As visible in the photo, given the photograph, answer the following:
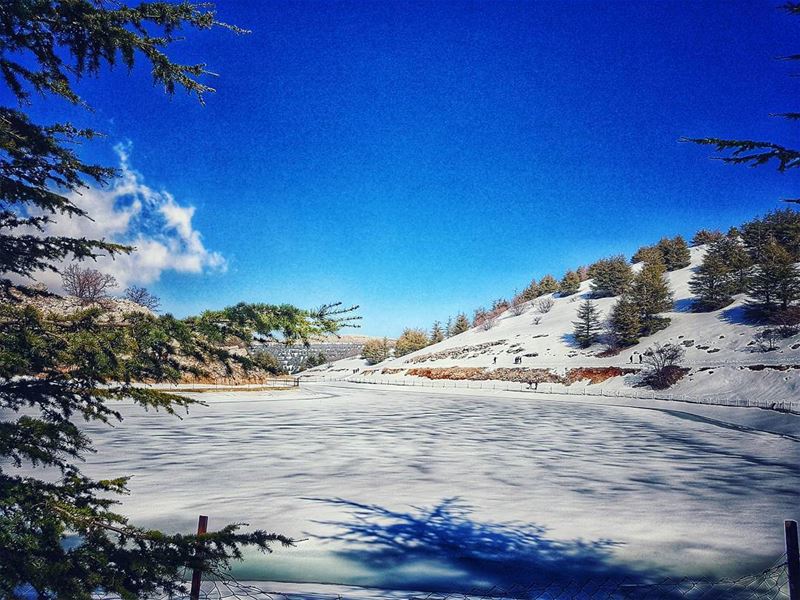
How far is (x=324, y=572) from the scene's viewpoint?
236 inches

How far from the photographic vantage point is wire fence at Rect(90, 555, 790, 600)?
5.25 meters

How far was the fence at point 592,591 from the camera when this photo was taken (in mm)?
5238

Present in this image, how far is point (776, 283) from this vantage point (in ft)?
149

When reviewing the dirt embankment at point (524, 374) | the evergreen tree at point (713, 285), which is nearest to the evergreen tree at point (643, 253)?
the evergreen tree at point (713, 285)

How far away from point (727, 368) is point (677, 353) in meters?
6.24

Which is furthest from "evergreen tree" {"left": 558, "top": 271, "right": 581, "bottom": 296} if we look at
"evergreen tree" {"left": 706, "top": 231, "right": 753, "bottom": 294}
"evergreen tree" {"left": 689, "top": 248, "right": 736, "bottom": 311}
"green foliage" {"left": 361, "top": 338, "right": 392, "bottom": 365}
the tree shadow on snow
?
the tree shadow on snow

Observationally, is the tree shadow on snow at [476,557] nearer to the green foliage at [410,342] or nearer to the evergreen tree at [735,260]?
the evergreen tree at [735,260]

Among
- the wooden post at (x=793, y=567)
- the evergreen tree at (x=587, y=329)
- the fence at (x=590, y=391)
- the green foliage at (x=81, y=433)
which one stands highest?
the evergreen tree at (x=587, y=329)

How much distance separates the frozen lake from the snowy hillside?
771 inches

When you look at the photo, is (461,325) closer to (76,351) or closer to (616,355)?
(616,355)

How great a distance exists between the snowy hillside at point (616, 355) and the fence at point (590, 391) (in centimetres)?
161

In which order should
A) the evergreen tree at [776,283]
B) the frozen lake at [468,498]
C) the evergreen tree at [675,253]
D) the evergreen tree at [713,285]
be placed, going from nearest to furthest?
the frozen lake at [468,498], the evergreen tree at [776,283], the evergreen tree at [713,285], the evergreen tree at [675,253]

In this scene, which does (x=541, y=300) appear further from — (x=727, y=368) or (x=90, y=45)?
(x=90, y=45)

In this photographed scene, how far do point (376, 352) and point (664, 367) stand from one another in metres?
64.3
